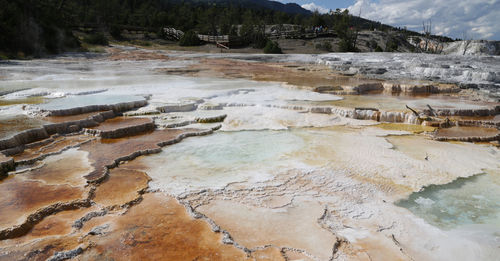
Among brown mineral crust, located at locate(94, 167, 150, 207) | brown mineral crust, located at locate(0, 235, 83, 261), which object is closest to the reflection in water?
brown mineral crust, located at locate(94, 167, 150, 207)

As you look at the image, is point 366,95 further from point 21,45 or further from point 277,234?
point 21,45

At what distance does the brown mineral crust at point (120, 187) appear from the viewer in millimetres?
3992

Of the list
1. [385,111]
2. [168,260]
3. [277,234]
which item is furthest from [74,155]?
[385,111]

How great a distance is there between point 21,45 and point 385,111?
1960 cm

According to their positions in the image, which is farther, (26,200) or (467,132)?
(467,132)

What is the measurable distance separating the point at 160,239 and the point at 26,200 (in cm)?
176

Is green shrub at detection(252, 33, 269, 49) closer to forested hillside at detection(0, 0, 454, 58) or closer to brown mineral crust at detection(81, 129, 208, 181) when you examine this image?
forested hillside at detection(0, 0, 454, 58)

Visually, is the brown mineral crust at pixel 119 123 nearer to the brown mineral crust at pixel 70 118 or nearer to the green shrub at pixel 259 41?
the brown mineral crust at pixel 70 118

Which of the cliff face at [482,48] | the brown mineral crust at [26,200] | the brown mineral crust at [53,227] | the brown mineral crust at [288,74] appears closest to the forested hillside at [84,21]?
the cliff face at [482,48]

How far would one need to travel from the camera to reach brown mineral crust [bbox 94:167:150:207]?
3.99 meters

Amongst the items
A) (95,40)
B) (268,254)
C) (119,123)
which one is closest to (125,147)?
(119,123)

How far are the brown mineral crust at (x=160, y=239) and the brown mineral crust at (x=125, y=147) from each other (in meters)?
1.32

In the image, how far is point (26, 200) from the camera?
3867 millimetres

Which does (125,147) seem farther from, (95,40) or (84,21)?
(84,21)
